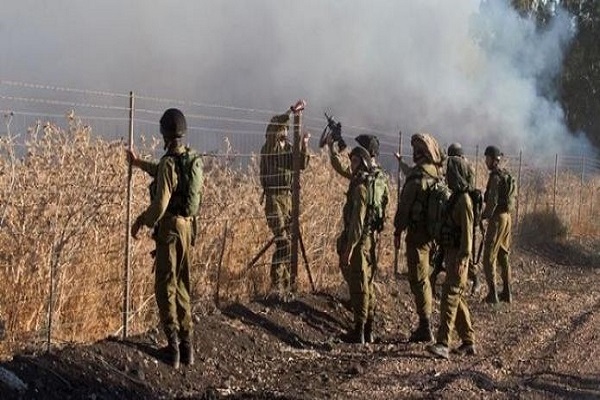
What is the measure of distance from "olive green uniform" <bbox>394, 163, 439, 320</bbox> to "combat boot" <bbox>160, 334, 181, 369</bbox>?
112 inches

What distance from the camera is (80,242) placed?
7.76m

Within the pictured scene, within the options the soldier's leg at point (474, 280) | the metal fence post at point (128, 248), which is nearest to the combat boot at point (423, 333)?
the metal fence post at point (128, 248)

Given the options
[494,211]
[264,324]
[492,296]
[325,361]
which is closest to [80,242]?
[264,324]

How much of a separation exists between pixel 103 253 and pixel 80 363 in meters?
1.30

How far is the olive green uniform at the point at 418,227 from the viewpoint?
9.35 meters

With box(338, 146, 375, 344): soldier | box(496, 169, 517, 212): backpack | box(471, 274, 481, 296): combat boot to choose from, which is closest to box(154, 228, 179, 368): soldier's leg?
box(338, 146, 375, 344): soldier

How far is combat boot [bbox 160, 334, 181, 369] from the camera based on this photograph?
7633 mm

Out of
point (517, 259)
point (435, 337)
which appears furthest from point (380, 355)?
point (517, 259)

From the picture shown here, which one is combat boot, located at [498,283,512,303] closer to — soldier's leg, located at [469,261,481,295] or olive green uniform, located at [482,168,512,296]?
olive green uniform, located at [482,168,512,296]

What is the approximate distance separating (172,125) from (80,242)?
1.28 m

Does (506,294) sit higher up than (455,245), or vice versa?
(455,245)

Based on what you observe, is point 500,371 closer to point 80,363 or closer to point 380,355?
point 380,355

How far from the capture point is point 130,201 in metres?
7.93

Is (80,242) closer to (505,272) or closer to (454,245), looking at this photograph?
(454,245)
